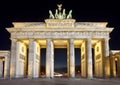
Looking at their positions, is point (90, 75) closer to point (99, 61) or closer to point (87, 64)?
point (87, 64)

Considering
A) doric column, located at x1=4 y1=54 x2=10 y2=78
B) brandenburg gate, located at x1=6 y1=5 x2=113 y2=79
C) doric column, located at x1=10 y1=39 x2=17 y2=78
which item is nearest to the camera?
doric column, located at x1=10 y1=39 x2=17 y2=78

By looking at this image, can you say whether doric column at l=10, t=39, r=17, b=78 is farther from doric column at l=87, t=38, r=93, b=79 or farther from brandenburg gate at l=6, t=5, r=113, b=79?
doric column at l=87, t=38, r=93, b=79

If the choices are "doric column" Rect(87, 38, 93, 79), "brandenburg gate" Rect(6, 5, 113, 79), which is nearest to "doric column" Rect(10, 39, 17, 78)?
"brandenburg gate" Rect(6, 5, 113, 79)

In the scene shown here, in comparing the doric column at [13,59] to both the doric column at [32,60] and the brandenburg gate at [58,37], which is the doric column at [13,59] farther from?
the doric column at [32,60]

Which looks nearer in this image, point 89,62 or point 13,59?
point 89,62

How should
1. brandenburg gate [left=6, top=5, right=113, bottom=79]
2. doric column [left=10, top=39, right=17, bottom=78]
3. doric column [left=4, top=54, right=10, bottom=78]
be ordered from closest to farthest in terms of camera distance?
doric column [left=10, top=39, right=17, bottom=78]
brandenburg gate [left=6, top=5, right=113, bottom=79]
doric column [left=4, top=54, right=10, bottom=78]

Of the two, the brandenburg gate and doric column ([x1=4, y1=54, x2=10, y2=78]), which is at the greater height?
the brandenburg gate

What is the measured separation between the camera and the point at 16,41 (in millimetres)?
68438

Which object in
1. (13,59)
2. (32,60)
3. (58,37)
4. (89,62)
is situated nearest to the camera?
(89,62)

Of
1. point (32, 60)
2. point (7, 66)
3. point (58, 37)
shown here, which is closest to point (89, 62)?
point (58, 37)

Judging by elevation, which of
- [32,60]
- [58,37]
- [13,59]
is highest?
[58,37]

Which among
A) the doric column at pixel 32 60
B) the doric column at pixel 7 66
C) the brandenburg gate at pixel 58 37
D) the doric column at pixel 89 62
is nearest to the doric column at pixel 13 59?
the brandenburg gate at pixel 58 37

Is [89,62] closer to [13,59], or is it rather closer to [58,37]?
[58,37]

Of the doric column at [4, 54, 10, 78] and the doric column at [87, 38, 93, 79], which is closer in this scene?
the doric column at [87, 38, 93, 79]
